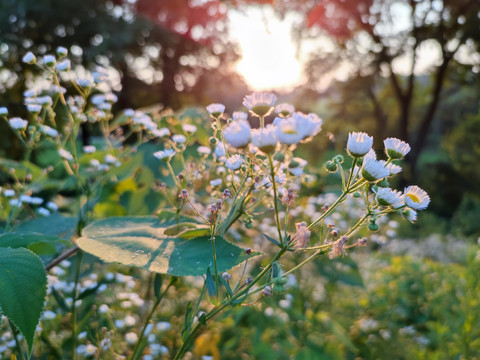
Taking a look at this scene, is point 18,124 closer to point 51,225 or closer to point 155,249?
point 51,225

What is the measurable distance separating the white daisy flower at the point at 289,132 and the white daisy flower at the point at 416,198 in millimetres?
187

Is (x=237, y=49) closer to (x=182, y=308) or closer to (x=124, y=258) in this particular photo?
(x=182, y=308)

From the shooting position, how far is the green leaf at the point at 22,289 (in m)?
0.57

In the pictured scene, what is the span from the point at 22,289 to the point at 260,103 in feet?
1.40

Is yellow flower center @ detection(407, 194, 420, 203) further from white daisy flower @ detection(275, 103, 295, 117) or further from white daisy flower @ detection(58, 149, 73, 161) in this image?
white daisy flower @ detection(58, 149, 73, 161)

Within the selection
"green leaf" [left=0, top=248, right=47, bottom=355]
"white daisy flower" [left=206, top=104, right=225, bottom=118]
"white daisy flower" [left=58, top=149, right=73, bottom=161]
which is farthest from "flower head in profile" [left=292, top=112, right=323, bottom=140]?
"white daisy flower" [left=58, top=149, right=73, bottom=161]

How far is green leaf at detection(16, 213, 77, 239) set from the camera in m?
1.10

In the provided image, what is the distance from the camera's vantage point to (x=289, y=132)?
58 centimetres

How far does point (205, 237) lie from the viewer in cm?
80

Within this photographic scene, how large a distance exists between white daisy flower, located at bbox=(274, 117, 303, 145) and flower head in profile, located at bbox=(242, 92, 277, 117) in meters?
0.10

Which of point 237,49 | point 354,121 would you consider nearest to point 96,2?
point 237,49

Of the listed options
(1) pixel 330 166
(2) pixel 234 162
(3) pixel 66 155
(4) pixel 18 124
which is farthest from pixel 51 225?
(1) pixel 330 166

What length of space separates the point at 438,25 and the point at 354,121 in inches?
164

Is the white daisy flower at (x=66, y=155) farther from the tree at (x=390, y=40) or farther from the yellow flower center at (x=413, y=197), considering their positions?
the tree at (x=390, y=40)
